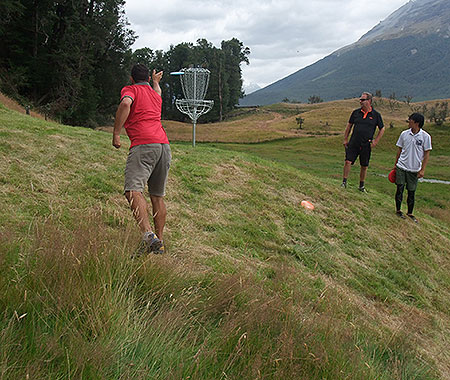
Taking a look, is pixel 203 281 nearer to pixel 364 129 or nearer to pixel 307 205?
pixel 307 205

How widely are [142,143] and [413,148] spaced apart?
6787 mm

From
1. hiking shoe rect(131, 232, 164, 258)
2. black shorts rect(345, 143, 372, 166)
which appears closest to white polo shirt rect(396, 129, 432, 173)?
black shorts rect(345, 143, 372, 166)

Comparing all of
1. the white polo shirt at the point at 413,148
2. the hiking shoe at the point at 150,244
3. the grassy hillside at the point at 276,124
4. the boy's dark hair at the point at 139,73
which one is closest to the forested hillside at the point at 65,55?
the grassy hillside at the point at 276,124

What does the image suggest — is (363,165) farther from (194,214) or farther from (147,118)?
(147,118)

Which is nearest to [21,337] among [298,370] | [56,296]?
[56,296]

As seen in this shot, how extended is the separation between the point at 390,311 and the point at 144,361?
13.5 feet

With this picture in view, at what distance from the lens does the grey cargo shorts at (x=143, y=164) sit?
434 cm

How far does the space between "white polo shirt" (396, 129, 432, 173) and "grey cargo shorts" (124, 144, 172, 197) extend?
6.48 m

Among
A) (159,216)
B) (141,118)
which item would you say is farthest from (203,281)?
(141,118)

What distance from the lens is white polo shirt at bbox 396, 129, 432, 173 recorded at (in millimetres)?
8922

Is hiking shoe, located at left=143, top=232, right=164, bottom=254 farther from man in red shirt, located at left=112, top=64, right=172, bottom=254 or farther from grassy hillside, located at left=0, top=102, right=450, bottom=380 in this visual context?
man in red shirt, located at left=112, top=64, right=172, bottom=254

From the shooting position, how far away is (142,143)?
4430 mm

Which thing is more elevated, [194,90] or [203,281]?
[194,90]

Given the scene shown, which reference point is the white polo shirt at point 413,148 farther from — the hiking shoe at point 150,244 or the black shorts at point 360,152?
the hiking shoe at point 150,244
